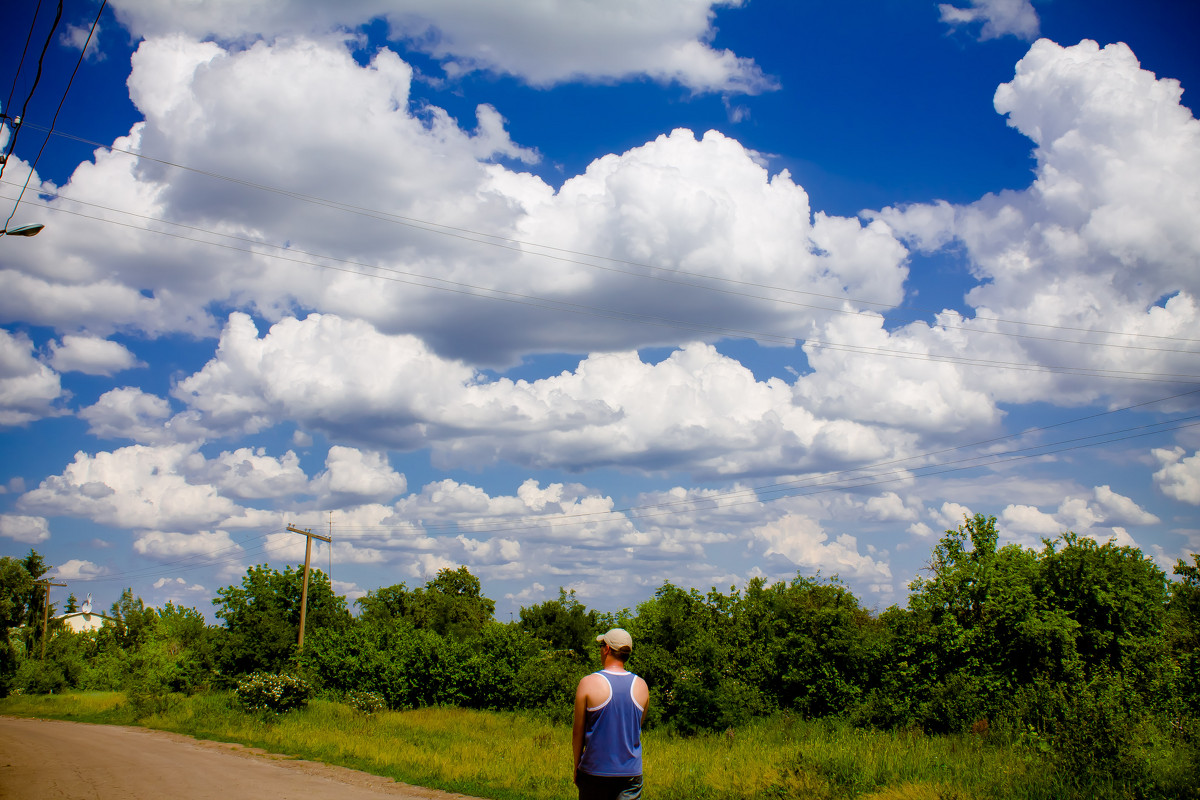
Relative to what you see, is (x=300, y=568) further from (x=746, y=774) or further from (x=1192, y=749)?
(x=1192, y=749)

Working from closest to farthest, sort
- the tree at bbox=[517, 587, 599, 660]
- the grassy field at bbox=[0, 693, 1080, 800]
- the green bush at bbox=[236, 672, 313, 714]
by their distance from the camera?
the grassy field at bbox=[0, 693, 1080, 800], the green bush at bbox=[236, 672, 313, 714], the tree at bbox=[517, 587, 599, 660]

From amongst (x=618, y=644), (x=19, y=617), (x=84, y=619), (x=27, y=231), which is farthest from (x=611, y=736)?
(x=84, y=619)

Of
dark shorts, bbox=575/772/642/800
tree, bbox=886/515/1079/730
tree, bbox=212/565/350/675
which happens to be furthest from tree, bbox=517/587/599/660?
dark shorts, bbox=575/772/642/800

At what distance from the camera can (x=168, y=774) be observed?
13945mm

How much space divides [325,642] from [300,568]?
7.70 metres

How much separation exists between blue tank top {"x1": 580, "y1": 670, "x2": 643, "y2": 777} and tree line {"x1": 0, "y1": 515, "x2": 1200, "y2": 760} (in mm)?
9643

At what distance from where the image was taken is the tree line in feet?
55.5

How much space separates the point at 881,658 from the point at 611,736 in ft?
67.9

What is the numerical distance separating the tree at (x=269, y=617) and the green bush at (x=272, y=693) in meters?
12.3

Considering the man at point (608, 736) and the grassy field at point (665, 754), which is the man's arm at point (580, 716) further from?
the grassy field at point (665, 754)

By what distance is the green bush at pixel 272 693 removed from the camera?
24.3 meters

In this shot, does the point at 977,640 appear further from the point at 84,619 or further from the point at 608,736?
the point at 84,619

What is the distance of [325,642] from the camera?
33.2m

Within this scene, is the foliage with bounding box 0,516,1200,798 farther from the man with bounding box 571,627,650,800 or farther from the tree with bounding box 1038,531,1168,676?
the man with bounding box 571,627,650,800
